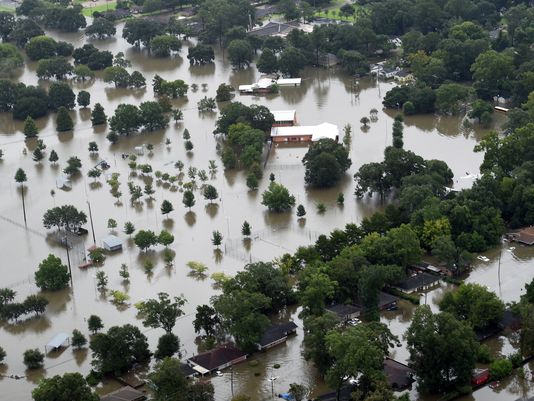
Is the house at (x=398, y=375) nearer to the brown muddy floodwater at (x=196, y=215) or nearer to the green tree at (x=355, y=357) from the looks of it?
the brown muddy floodwater at (x=196, y=215)

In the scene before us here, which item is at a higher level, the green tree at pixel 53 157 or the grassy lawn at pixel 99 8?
the grassy lawn at pixel 99 8

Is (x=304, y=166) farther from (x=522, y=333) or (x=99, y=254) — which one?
(x=522, y=333)

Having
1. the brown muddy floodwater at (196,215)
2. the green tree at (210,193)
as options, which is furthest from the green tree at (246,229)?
the green tree at (210,193)

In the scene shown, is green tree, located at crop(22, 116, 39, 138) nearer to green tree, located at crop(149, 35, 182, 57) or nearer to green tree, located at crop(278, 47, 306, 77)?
green tree, located at crop(149, 35, 182, 57)

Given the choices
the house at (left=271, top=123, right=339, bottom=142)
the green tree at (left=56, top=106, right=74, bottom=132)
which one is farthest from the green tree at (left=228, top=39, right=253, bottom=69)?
the green tree at (left=56, top=106, right=74, bottom=132)

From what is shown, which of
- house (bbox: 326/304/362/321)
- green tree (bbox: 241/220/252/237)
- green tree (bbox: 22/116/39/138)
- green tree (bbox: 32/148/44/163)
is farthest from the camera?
green tree (bbox: 22/116/39/138)

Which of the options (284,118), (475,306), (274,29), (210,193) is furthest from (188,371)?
(274,29)
